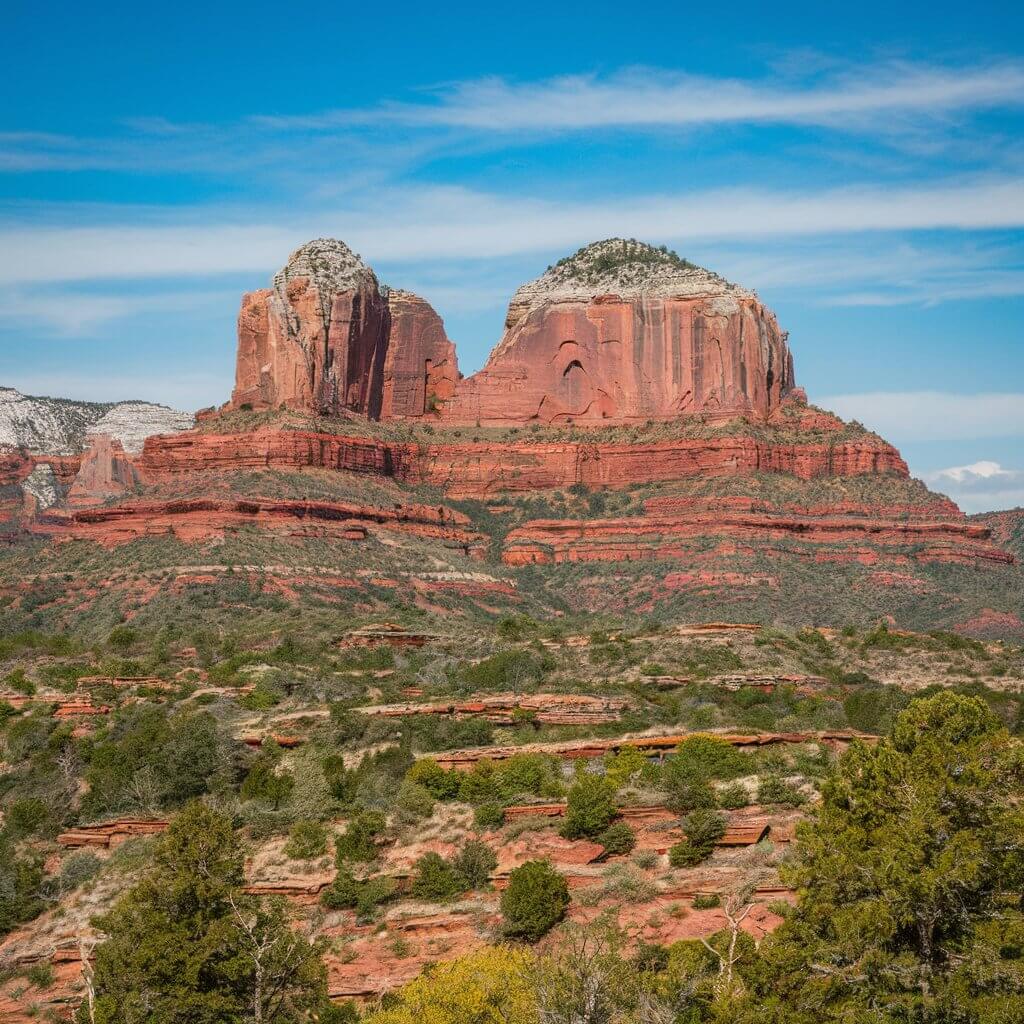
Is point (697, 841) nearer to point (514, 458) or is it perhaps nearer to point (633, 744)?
point (633, 744)

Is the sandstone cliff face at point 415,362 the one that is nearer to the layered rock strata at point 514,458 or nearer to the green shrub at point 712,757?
the layered rock strata at point 514,458

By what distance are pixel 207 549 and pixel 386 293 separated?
46178 millimetres

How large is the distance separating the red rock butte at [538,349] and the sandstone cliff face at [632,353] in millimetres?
103

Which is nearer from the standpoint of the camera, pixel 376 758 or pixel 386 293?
pixel 376 758

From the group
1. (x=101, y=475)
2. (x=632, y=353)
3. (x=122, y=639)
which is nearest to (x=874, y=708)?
(x=122, y=639)

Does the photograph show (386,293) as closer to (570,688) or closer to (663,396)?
(663,396)

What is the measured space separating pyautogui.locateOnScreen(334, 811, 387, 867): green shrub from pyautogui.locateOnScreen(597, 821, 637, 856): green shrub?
19.2ft

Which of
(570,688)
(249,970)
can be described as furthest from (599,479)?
(249,970)

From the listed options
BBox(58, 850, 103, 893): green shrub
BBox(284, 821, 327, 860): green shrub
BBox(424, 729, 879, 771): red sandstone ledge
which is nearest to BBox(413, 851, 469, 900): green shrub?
BBox(284, 821, 327, 860): green shrub

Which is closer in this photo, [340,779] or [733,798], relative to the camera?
[733,798]

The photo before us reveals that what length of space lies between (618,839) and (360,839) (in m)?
6.60

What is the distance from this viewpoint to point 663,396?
132 meters

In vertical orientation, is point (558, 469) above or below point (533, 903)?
above

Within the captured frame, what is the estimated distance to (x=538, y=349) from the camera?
138 meters
